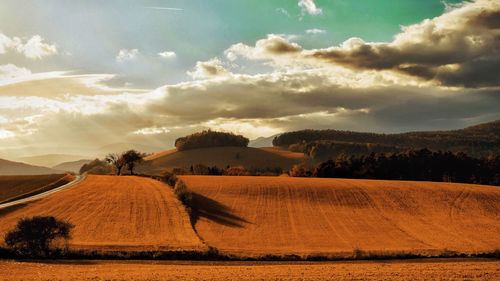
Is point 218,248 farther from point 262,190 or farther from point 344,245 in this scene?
point 262,190

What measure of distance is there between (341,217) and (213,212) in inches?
561

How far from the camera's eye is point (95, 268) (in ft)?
104

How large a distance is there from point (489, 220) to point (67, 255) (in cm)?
4592

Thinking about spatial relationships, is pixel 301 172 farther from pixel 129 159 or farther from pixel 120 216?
pixel 120 216

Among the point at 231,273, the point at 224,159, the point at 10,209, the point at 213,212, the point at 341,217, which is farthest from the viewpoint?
the point at 224,159

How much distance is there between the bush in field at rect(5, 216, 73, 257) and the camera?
37.3 m

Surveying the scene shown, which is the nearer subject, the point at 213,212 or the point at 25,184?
the point at 213,212

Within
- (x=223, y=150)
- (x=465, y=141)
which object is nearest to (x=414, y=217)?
(x=223, y=150)

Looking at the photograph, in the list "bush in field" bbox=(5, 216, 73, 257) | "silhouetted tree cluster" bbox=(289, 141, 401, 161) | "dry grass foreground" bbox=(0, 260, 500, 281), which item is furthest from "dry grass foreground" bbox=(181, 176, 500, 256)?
"silhouetted tree cluster" bbox=(289, 141, 401, 161)

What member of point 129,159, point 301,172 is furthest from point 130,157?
point 301,172

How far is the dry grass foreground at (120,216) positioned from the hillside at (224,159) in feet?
260

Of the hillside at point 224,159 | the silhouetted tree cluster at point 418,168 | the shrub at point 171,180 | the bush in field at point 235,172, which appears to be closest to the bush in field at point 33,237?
the shrub at point 171,180

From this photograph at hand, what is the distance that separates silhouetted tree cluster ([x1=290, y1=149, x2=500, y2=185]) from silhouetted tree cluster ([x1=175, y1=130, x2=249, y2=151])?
→ 243ft

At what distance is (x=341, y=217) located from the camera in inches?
2318
